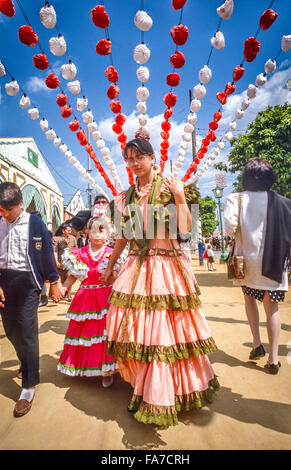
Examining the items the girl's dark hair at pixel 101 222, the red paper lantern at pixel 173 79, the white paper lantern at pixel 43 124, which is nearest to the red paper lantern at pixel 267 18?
the red paper lantern at pixel 173 79

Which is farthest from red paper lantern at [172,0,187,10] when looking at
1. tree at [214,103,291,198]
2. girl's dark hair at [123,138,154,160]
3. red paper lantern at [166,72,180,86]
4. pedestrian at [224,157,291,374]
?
tree at [214,103,291,198]

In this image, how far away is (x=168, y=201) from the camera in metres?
1.91

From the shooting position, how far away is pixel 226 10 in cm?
331

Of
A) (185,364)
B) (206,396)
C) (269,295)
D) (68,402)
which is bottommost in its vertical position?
(68,402)

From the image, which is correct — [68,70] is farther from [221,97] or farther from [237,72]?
[221,97]

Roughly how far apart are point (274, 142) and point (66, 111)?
652 cm

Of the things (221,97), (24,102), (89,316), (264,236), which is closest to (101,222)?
(89,316)

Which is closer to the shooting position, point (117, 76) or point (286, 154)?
point (117, 76)

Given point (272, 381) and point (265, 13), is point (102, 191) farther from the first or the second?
point (272, 381)

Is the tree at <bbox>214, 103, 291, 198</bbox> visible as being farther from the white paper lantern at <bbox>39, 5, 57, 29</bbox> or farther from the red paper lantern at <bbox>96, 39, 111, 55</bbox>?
the white paper lantern at <bbox>39, 5, 57, 29</bbox>

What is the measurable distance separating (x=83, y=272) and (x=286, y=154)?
7.99m

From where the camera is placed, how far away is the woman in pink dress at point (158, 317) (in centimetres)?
171

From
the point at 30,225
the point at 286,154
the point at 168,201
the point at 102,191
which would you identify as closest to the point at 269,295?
the point at 168,201

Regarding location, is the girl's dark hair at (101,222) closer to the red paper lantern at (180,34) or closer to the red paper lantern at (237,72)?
the red paper lantern at (180,34)
